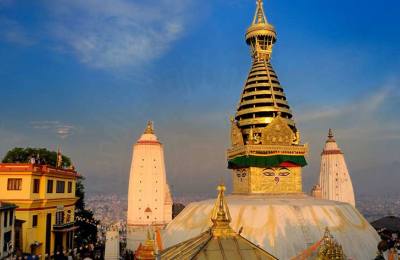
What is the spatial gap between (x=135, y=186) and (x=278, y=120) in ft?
74.9

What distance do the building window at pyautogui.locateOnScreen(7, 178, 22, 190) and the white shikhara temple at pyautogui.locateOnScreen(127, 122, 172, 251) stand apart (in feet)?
60.1

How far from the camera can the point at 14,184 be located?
34188 mm

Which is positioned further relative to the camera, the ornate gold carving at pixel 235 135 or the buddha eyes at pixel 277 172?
the ornate gold carving at pixel 235 135

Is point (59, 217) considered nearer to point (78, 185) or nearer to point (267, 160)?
point (78, 185)

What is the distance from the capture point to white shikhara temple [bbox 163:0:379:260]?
2738 cm

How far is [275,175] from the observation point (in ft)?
113

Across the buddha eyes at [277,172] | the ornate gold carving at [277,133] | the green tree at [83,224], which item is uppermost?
the ornate gold carving at [277,133]

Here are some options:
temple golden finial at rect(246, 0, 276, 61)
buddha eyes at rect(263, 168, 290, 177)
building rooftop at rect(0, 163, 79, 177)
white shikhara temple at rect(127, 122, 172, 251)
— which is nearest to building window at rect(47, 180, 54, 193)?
building rooftop at rect(0, 163, 79, 177)

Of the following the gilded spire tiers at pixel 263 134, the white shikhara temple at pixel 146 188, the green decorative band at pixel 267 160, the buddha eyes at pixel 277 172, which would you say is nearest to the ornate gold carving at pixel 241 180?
the gilded spire tiers at pixel 263 134

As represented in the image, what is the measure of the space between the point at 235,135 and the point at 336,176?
26.8 m

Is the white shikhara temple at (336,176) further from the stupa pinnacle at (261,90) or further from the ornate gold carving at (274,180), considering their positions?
the ornate gold carving at (274,180)

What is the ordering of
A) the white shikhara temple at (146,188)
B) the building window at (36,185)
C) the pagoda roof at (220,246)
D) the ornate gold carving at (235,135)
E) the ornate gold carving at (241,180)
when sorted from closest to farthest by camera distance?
1. the pagoda roof at (220,246)
2. the ornate gold carving at (241,180)
3. the building window at (36,185)
4. the ornate gold carving at (235,135)
5. the white shikhara temple at (146,188)

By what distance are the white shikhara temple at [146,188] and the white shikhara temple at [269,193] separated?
16079 millimetres

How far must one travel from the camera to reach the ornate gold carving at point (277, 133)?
3503cm
